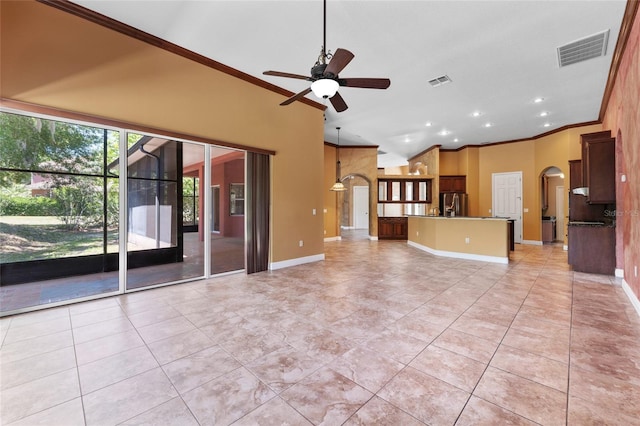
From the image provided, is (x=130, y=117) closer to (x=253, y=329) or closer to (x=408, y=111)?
(x=253, y=329)

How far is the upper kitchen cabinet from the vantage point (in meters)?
4.58

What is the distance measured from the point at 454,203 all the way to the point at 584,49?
6294 mm

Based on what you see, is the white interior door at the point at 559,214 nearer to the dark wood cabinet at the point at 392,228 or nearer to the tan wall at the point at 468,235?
the dark wood cabinet at the point at 392,228

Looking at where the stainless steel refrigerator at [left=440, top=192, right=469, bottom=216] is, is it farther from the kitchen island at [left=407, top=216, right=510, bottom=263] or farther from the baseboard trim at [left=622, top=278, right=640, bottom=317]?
the baseboard trim at [left=622, top=278, right=640, bottom=317]

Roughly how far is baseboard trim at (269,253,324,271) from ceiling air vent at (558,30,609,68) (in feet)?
18.0

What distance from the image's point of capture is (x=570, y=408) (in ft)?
5.36

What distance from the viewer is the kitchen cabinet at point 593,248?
4797 mm

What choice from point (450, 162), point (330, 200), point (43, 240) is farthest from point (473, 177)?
point (43, 240)

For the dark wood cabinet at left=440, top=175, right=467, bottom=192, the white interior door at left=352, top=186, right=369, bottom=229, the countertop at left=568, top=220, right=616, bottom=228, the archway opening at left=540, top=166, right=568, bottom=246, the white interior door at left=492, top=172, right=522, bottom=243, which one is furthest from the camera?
the white interior door at left=352, top=186, right=369, bottom=229

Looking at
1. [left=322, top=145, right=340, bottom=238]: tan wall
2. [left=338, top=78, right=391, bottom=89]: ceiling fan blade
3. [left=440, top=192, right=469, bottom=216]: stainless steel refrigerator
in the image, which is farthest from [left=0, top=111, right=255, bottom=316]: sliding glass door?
[left=440, top=192, right=469, bottom=216]: stainless steel refrigerator

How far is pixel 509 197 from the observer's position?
370 inches

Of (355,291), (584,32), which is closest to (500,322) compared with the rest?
(355,291)

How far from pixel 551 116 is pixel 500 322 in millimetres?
6714

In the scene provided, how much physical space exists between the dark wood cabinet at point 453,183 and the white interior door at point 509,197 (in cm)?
99
